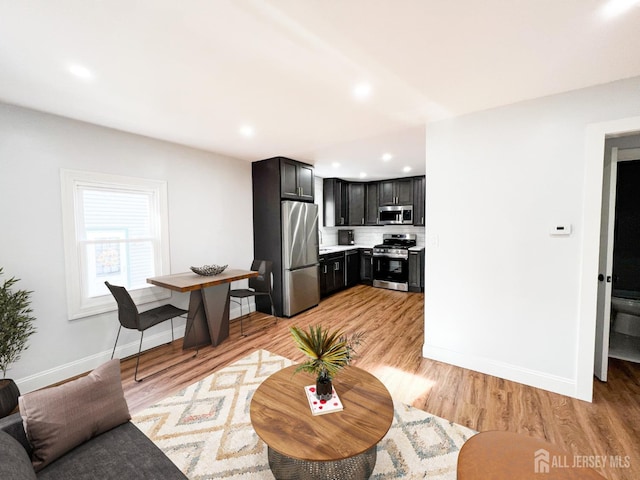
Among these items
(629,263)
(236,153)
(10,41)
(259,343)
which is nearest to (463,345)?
(259,343)

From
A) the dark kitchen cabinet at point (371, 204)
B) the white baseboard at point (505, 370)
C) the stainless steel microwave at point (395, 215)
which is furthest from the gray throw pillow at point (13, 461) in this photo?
the dark kitchen cabinet at point (371, 204)

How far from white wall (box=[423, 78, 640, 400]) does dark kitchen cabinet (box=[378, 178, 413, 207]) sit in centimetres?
309

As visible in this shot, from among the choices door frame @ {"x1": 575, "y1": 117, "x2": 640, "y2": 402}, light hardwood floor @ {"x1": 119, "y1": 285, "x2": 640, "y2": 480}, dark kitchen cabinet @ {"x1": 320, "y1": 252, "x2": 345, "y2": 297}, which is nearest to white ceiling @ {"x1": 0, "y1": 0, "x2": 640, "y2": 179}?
door frame @ {"x1": 575, "y1": 117, "x2": 640, "y2": 402}

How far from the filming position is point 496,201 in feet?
7.91

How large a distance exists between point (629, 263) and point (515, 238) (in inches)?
87.8

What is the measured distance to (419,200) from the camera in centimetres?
558

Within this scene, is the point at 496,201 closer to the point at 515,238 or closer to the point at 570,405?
the point at 515,238

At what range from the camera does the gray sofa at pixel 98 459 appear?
1.05 m

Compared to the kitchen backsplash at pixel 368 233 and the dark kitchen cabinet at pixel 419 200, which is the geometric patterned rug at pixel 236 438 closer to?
the dark kitchen cabinet at pixel 419 200

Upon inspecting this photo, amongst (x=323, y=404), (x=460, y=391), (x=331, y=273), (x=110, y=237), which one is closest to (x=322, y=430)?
(x=323, y=404)

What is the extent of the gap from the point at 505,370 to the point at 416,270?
10.1 ft

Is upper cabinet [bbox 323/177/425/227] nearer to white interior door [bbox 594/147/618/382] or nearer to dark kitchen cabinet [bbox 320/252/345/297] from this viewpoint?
dark kitchen cabinet [bbox 320/252/345/297]

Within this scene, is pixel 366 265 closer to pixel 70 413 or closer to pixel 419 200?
pixel 419 200

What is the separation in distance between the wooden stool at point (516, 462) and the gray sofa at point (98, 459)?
3.97 feet
